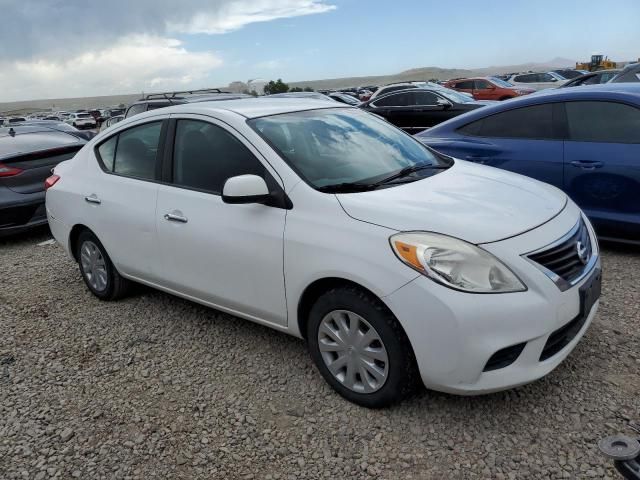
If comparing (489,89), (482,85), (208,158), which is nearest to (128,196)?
(208,158)

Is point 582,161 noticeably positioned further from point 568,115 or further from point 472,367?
point 472,367

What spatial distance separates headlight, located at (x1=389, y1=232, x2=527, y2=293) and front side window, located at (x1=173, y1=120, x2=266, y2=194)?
1.09 metres

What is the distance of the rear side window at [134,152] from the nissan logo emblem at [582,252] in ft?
9.01

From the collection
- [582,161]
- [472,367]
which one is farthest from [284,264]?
[582,161]

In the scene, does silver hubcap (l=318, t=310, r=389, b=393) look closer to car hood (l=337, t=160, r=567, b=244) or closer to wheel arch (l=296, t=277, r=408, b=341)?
wheel arch (l=296, t=277, r=408, b=341)

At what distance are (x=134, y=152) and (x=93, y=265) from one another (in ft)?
3.61

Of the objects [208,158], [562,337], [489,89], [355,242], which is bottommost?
[562,337]

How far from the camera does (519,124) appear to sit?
526cm

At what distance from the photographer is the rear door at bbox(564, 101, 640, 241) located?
454cm

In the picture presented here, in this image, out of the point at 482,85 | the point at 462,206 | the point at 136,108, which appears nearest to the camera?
the point at 462,206

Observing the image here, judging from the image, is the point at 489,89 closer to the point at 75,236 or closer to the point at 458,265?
the point at 75,236

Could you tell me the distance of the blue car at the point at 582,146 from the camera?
4570 mm

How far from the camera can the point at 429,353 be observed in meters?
2.53

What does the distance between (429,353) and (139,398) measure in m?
1.75
